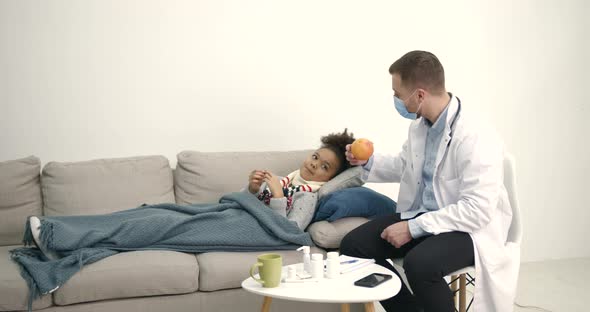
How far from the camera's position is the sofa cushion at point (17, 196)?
2744 millimetres

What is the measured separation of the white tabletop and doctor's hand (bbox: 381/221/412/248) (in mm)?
286

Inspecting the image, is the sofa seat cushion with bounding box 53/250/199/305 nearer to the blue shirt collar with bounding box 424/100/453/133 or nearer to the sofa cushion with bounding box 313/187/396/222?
the sofa cushion with bounding box 313/187/396/222

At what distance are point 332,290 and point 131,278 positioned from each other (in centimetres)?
85

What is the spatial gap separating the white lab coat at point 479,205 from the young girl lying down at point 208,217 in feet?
2.04

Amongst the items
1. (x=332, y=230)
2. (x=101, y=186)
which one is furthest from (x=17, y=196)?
(x=332, y=230)

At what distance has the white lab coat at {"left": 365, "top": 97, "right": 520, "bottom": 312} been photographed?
224 centimetres

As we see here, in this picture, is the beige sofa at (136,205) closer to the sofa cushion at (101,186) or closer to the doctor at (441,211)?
the sofa cushion at (101,186)

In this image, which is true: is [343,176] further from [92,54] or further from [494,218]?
[92,54]

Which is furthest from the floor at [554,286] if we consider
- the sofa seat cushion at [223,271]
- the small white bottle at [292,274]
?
the small white bottle at [292,274]

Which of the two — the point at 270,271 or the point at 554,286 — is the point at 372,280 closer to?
the point at 270,271

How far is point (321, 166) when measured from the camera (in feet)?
9.52

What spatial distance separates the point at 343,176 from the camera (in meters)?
2.86

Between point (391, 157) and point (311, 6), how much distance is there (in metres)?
1.08

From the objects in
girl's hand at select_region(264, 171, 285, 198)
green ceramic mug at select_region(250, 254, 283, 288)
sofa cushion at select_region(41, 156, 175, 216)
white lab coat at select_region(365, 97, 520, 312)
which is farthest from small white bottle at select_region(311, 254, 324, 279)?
sofa cushion at select_region(41, 156, 175, 216)
